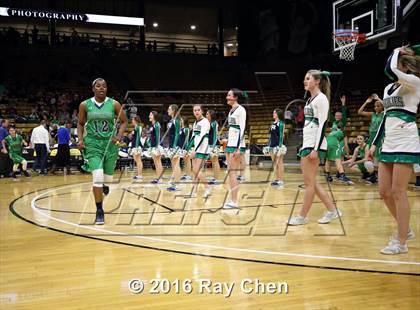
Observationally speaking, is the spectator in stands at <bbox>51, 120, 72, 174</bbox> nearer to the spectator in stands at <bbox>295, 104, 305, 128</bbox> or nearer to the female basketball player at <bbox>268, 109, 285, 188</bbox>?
the female basketball player at <bbox>268, 109, 285, 188</bbox>

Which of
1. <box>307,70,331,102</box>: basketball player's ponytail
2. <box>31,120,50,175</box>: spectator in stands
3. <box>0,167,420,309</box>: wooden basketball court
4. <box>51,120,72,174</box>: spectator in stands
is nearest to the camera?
<box>0,167,420,309</box>: wooden basketball court

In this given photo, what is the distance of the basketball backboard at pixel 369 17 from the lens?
984cm

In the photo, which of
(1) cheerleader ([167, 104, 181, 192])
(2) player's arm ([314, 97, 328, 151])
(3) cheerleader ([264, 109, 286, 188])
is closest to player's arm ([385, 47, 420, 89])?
(2) player's arm ([314, 97, 328, 151])

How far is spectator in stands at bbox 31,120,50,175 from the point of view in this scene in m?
14.2

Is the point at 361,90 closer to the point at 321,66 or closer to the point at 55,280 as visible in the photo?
the point at 321,66

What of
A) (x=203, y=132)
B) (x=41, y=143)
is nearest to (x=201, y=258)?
(x=203, y=132)

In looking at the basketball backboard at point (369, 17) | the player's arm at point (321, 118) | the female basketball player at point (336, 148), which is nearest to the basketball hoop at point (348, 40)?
the basketball backboard at point (369, 17)

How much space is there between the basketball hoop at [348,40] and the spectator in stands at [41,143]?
29.4 ft

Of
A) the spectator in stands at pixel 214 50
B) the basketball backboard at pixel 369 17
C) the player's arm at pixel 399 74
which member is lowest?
the player's arm at pixel 399 74

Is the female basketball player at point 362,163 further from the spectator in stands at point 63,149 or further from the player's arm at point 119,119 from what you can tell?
the spectator in stands at point 63,149

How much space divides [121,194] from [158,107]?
13.6m

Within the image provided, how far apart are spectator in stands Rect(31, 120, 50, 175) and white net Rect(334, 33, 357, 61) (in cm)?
895

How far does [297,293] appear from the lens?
3.04 m

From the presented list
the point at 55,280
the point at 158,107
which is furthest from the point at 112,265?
the point at 158,107
